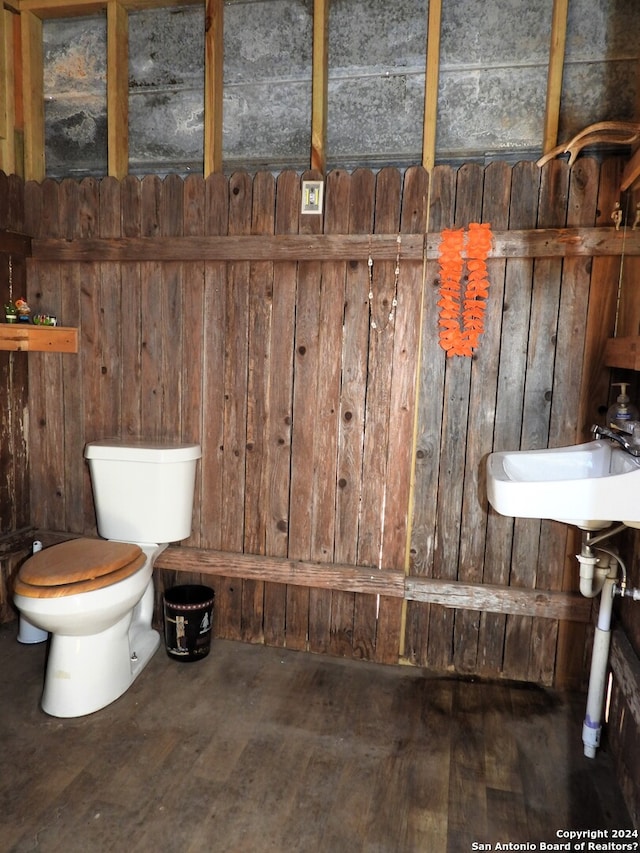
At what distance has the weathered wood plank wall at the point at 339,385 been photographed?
2201mm

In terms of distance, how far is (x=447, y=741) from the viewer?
1953mm

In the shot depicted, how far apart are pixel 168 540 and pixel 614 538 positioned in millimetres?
1673

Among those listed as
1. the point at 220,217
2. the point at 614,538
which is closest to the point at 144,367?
the point at 220,217

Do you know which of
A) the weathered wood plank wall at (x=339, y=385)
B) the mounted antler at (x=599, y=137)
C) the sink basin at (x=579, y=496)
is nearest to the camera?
the sink basin at (x=579, y=496)

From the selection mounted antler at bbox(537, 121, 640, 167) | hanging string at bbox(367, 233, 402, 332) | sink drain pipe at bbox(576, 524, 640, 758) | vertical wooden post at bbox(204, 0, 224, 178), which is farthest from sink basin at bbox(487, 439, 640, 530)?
vertical wooden post at bbox(204, 0, 224, 178)

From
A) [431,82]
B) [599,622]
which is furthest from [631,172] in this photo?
[599,622]

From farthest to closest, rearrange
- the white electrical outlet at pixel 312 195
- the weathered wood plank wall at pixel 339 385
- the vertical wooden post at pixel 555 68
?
the white electrical outlet at pixel 312 195 < the weathered wood plank wall at pixel 339 385 < the vertical wooden post at pixel 555 68

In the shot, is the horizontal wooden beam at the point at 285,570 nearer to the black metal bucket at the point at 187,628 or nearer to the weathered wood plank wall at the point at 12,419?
the black metal bucket at the point at 187,628

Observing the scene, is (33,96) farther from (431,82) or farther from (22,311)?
(431,82)

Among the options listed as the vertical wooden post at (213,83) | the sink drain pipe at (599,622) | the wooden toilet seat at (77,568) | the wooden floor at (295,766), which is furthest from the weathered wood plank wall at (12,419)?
the sink drain pipe at (599,622)

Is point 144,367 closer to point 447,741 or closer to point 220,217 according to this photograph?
point 220,217

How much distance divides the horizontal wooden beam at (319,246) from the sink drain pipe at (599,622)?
1.00 m

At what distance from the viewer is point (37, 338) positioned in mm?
2467

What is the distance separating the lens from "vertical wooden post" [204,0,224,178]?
236 cm
